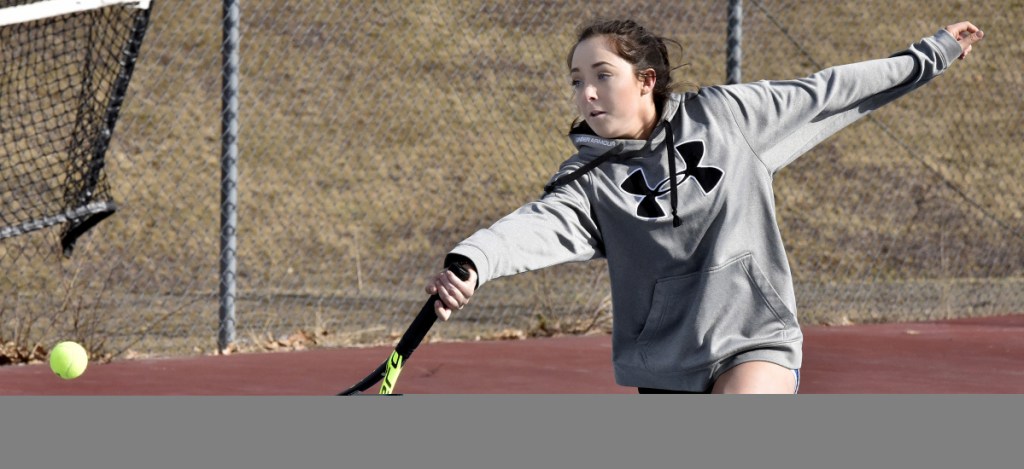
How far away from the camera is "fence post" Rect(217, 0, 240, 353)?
7090mm

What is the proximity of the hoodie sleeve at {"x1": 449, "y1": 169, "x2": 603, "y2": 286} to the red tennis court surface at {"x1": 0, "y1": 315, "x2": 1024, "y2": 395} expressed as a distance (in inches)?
109

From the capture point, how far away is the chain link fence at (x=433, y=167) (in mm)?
13969

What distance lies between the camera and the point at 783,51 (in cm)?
2730

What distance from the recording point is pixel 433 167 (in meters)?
21.0

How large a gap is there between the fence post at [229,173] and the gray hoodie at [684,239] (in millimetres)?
4007

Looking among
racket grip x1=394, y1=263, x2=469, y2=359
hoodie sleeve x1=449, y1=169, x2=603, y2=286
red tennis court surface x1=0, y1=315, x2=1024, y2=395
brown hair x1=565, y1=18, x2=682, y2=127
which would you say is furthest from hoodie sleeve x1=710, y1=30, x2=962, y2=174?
red tennis court surface x1=0, y1=315, x2=1024, y2=395

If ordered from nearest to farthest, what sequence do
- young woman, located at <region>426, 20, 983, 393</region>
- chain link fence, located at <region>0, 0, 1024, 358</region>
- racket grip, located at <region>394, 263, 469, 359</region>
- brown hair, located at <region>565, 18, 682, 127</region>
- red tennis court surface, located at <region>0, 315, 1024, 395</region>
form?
racket grip, located at <region>394, 263, 469, 359</region> < young woman, located at <region>426, 20, 983, 393</region> < brown hair, located at <region>565, 18, 682, 127</region> < red tennis court surface, located at <region>0, 315, 1024, 395</region> < chain link fence, located at <region>0, 0, 1024, 358</region>

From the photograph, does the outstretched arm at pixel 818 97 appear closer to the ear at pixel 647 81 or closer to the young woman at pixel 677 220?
the young woman at pixel 677 220

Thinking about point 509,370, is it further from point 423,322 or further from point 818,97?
Result: point 423,322

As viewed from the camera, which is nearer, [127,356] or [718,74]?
[127,356]

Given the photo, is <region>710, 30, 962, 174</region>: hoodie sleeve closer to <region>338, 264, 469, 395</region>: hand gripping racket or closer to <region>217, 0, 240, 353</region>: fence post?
<region>338, 264, 469, 395</region>: hand gripping racket

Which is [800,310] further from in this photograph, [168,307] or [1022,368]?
[168,307]

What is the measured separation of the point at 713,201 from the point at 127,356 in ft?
14.7

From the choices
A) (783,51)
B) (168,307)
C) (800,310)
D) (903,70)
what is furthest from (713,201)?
(783,51)
